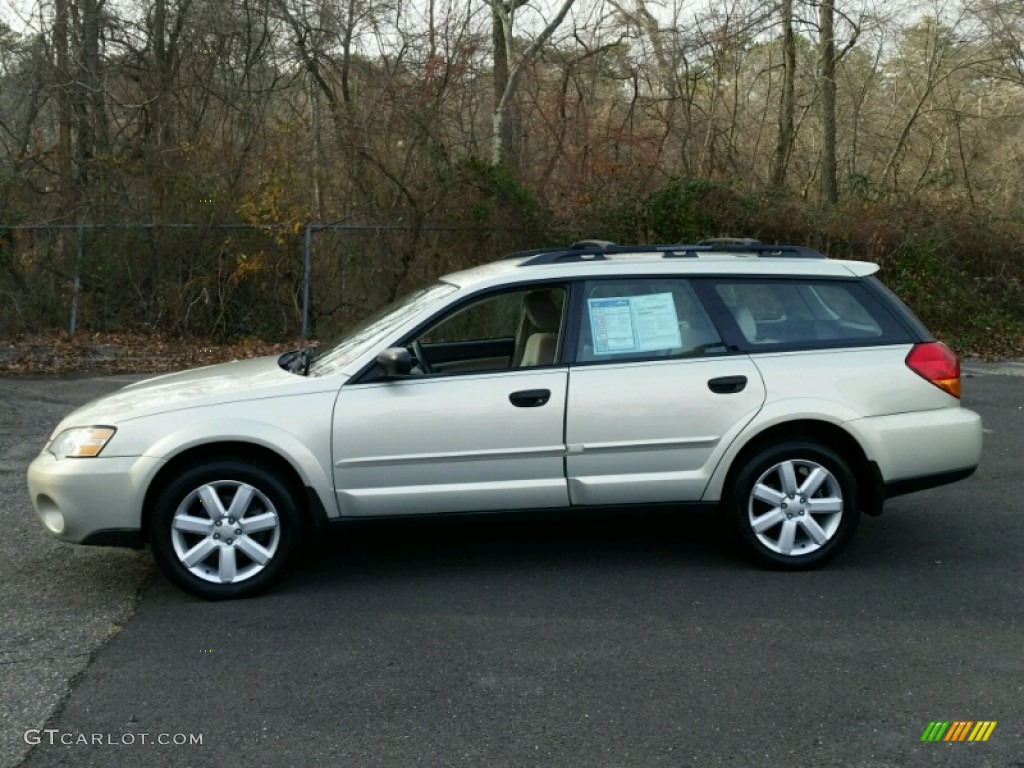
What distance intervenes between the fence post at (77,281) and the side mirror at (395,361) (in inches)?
455

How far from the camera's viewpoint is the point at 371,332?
6148 millimetres

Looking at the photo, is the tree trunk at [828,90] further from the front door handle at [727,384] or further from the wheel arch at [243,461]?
the wheel arch at [243,461]

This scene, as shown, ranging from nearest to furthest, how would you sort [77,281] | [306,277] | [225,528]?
[225,528]
[77,281]
[306,277]

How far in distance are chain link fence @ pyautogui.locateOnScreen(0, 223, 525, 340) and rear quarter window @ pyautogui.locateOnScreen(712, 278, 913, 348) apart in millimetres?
10359

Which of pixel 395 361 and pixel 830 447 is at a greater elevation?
pixel 395 361

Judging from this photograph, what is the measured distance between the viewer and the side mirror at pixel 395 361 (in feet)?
17.9

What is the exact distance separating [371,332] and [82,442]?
1568 mm

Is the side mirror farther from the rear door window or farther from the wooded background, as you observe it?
the wooded background

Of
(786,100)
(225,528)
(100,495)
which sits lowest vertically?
(225,528)

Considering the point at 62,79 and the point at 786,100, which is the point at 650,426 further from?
the point at 786,100

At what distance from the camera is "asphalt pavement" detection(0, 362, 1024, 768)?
3.97m

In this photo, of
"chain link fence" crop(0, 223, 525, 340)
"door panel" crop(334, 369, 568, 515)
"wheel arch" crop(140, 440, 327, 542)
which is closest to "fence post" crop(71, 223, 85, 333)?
"chain link fence" crop(0, 223, 525, 340)

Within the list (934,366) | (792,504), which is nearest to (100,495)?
(792,504)

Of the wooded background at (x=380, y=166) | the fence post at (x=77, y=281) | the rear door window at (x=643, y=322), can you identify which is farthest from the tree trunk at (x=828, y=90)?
the rear door window at (x=643, y=322)
